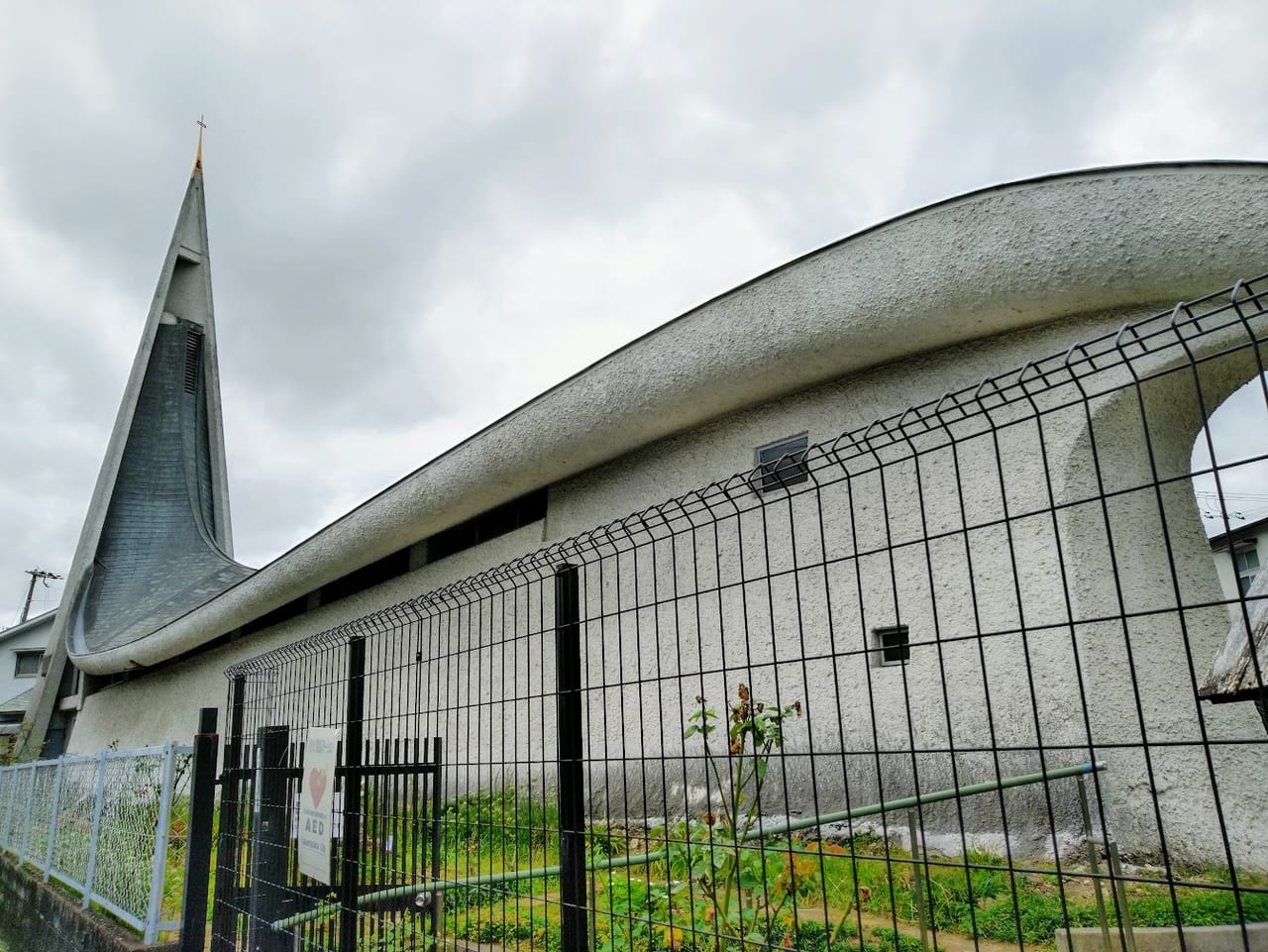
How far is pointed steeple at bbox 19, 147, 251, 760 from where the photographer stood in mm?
26078

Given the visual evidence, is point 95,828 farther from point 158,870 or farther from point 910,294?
point 910,294

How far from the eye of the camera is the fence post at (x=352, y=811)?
13.4 feet

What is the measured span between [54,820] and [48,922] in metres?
0.98

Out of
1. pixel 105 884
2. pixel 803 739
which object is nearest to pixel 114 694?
pixel 105 884

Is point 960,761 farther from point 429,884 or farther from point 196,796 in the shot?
point 196,796

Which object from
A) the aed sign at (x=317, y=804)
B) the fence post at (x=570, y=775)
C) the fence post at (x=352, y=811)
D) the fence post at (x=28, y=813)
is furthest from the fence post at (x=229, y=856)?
the fence post at (x=28, y=813)

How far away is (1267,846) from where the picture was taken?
5.49 metres

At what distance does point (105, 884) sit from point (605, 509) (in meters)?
5.42

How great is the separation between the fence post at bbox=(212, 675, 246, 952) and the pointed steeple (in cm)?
1972

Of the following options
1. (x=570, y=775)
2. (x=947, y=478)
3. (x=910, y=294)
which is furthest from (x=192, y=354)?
(x=570, y=775)

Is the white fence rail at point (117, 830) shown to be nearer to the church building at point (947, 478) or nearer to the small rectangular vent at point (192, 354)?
the church building at point (947, 478)

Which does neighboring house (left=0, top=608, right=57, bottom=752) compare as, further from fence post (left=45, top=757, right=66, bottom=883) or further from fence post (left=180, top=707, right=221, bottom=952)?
fence post (left=180, top=707, right=221, bottom=952)

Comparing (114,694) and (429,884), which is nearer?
(429,884)

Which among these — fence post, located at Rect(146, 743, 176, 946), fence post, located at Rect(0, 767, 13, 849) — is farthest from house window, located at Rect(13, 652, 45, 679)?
fence post, located at Rect(146, 743, 176, 946)
